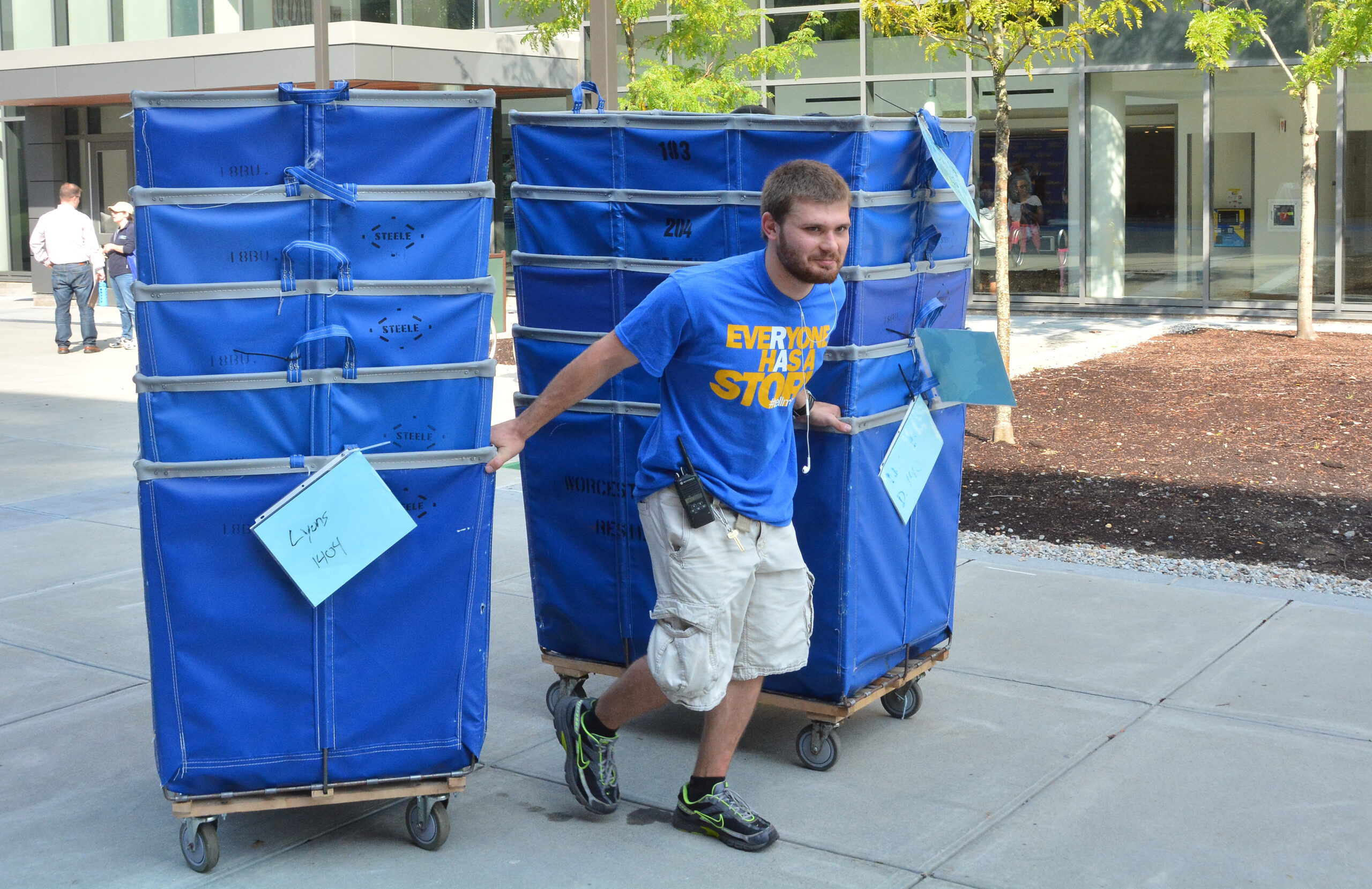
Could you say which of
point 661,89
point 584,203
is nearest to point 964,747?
point 584,203

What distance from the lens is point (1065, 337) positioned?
15.4m

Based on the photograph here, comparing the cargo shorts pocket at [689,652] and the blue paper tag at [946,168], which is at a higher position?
the blue paper tag at [946,168]

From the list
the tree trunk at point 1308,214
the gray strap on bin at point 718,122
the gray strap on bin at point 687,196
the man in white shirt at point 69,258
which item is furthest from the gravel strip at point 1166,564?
the man in white shirt at point 69,258

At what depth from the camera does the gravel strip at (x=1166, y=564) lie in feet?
20.1

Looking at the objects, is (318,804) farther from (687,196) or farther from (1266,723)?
(1266,723)

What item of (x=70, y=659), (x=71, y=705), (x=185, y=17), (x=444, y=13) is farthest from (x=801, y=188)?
(x=185, y=17)

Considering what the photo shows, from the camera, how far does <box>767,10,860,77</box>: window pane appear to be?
18.9 metres

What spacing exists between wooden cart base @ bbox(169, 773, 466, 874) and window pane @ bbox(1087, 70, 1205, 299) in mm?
15604

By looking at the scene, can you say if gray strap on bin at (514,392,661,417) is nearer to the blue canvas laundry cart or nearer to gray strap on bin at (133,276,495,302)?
the blue canvas laundry cart

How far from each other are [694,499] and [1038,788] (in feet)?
4.58

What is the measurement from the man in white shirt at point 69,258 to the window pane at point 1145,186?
1205 cm

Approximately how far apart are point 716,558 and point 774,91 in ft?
55.5

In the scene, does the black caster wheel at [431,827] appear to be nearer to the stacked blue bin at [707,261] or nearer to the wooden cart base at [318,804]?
the wooden cart base at [318,804]

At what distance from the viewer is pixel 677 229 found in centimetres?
427
